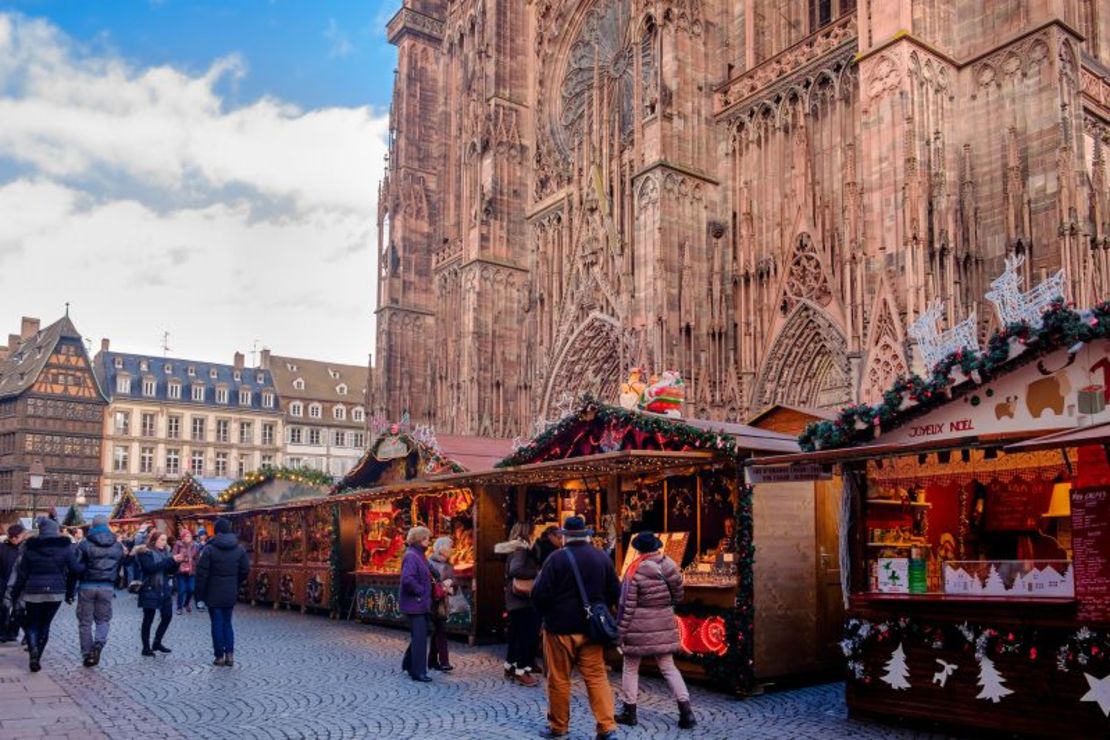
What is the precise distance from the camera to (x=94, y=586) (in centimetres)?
1195

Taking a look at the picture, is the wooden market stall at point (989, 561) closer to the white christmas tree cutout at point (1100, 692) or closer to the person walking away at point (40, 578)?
the white christmas tree cutout at point (1100, 692)

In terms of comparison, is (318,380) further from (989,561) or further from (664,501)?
(989,561)

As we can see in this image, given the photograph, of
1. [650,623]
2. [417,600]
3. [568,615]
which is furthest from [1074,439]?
[417,600]

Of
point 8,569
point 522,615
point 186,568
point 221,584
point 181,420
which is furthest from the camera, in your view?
point 181,420

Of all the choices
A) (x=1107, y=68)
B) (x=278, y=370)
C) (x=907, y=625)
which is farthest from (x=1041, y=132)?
(x=278, y=370)

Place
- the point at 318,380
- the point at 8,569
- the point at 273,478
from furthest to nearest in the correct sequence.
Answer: the point at 318,380 < the point at 273,478 < the point at 8,569

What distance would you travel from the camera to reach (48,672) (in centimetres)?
1146

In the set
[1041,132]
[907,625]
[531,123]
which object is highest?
[531,123]

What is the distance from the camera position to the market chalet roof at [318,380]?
2923 inches

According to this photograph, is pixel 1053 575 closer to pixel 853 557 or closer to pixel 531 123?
pixel 853 557

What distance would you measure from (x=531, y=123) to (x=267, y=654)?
21.2 metres

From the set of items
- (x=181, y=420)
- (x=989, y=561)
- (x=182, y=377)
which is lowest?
(x=989, y=561)

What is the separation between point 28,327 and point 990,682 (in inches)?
3098

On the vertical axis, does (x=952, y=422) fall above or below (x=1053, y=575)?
A: above
